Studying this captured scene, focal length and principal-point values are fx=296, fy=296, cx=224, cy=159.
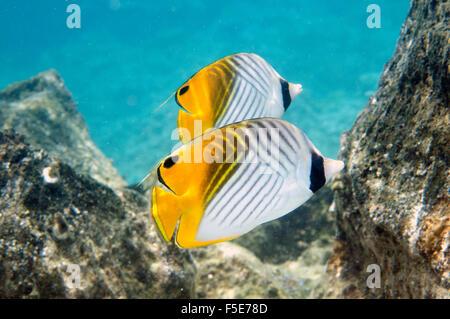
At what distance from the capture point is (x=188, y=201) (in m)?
0.77

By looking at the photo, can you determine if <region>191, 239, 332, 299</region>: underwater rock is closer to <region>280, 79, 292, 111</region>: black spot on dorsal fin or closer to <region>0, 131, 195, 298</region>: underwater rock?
<region>0, 131, 195, 298</region>: underwater rock

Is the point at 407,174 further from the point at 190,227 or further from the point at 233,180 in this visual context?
the point at 190,227

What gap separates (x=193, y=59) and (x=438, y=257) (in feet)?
80.3

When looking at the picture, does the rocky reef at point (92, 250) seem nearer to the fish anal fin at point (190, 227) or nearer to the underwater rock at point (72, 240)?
the underwater rock at point (72, 240)

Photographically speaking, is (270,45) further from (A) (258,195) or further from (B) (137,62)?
(A) (258,195)

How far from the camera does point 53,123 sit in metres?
5.37

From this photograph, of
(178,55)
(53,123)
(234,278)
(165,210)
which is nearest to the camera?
(165,210)

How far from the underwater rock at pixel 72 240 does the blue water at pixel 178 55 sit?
950 cm

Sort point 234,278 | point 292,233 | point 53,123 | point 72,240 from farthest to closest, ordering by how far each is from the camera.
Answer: point 53,123 → point 292,233 → point 234,278 → point 72,240

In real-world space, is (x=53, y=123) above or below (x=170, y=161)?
above

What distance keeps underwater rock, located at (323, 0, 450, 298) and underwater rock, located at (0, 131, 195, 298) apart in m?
1.19

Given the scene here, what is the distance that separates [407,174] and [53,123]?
5710mm

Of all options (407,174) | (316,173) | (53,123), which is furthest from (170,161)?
(53,123)

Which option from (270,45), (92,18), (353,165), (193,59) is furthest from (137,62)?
(353,165)
